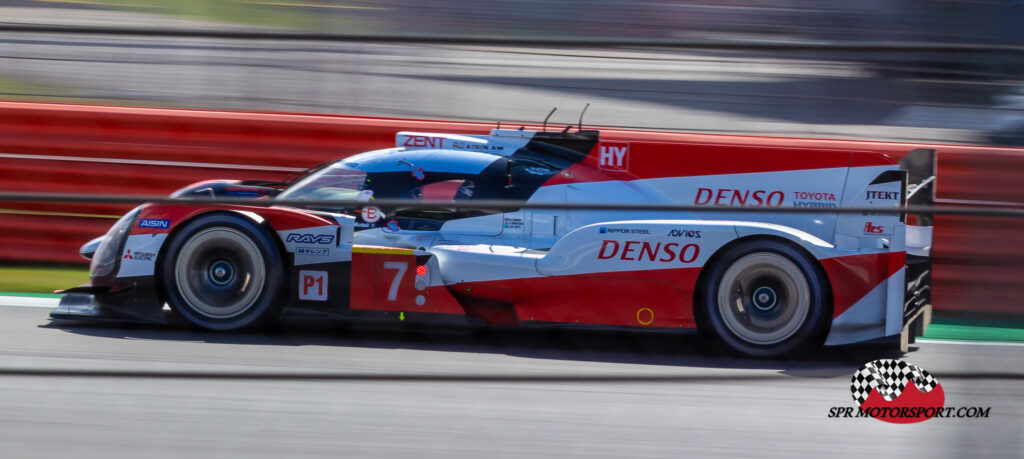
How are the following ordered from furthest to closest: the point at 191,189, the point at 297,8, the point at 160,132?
1. the point at 191,189
2. the point at 297,8
3. the point at 160,132

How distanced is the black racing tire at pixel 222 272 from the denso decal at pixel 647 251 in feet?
4.36

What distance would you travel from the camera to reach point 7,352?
206 cm

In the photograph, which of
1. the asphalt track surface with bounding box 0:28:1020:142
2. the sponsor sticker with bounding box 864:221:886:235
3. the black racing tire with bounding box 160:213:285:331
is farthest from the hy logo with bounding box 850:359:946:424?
the black racing tire with bounding box 160:213:285:331

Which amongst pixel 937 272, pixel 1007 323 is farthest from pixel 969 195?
pixel 937 272

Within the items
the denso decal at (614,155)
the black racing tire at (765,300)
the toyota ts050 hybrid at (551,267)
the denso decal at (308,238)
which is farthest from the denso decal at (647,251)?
the denso decal at (308,238)

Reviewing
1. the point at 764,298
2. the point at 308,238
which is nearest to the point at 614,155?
the point at 764,298

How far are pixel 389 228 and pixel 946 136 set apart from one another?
2411mm

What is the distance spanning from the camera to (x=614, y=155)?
4234 millimetres

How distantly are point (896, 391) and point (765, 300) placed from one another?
183 cm

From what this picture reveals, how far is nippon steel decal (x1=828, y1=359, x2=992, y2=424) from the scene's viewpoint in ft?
6.10

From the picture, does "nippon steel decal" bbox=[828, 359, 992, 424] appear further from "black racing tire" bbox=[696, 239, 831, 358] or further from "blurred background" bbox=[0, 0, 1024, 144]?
"black racing tire" bbox=[696, 239, 831, 358]

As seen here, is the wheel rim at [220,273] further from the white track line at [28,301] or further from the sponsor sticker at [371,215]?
the white track line at [28,301]

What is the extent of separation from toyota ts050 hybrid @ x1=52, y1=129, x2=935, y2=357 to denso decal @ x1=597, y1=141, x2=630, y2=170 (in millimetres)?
204

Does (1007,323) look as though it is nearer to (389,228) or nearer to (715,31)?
(715,31)
